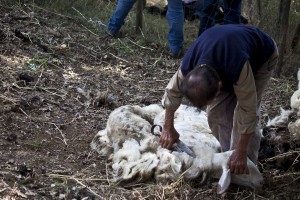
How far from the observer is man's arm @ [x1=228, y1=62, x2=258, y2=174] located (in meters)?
3.03

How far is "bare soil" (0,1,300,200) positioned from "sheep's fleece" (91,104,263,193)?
0.08m

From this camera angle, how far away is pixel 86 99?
4.87 m

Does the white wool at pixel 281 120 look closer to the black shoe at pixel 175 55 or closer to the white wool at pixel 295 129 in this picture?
the white wool at pixel 295 129

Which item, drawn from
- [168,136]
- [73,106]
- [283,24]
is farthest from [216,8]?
[168,136]

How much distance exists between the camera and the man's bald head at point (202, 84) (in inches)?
113

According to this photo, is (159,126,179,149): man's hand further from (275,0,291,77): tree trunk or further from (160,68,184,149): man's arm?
(275,0,291,77): tree trunk

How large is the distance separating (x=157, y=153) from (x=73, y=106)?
4.56ft

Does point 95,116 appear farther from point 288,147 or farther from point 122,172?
point 288,147

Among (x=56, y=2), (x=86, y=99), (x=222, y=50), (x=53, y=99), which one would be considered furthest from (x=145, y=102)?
(x=56, y=2)

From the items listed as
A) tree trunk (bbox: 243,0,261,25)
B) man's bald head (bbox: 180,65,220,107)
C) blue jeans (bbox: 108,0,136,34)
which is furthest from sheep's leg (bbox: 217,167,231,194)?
blue jeans (bbox: 108,0,136,34)

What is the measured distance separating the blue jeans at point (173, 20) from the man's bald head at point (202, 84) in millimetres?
3292

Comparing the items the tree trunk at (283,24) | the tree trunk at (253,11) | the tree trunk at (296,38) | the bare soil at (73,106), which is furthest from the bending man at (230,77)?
the tree trunk at (253,11)

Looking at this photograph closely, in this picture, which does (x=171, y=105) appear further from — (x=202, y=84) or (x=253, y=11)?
(x=253, y=11)

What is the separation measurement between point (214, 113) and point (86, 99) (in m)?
Result: 1.51
